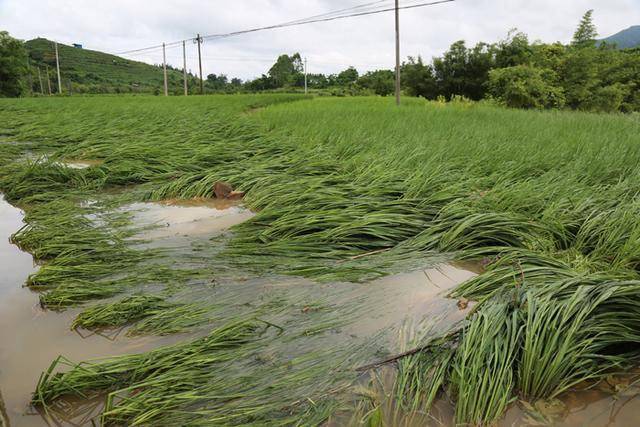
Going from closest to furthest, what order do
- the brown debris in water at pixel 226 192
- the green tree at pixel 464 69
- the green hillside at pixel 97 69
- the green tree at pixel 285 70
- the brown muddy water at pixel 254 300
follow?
the brown muddy water at pixel 254 300 → the brown debris in water at pixel 226 192 → the green tree at pixel 464 69 → the green tree at pixel 285 70 → the green hillside at pixel 97 69

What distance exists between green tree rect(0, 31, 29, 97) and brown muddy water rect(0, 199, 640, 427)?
41512 millimetres

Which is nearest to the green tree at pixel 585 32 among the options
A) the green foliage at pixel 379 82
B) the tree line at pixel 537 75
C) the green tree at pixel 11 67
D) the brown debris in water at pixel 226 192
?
the tree line at pixel 537 75

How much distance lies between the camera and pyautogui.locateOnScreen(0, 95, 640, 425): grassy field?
4.54 feet

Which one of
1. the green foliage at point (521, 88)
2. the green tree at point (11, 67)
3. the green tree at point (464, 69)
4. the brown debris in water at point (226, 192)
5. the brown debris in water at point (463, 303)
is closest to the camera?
the brown debris in water at point (463, 303)

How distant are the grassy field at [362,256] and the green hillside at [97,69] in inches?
2059

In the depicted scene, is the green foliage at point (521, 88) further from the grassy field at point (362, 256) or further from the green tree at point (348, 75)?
the green tree at point (348, 75)

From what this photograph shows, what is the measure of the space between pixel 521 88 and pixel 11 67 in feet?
125

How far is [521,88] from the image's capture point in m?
15.9

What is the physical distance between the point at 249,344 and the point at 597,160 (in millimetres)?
3729

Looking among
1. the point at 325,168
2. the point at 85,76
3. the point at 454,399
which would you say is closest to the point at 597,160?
the point at 325,168

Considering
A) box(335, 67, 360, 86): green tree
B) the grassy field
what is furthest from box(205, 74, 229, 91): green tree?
the grassy field

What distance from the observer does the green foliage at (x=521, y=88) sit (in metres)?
16.1

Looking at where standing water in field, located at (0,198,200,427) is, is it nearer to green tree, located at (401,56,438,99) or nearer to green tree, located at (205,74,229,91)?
green tree, located at (401,56,438,99)

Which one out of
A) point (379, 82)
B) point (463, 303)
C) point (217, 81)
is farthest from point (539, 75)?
point (217, 81)
